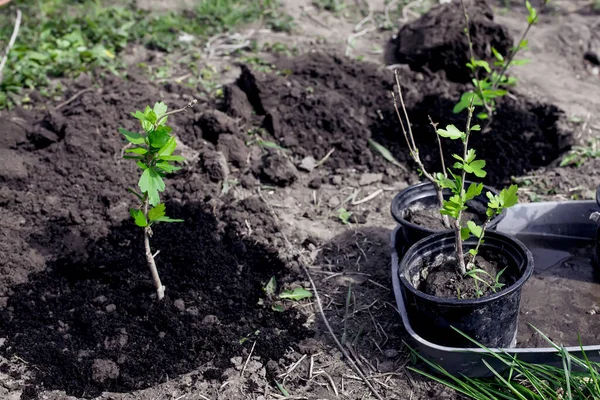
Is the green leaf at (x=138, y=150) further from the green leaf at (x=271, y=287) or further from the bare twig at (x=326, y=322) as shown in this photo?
the bare twig at (x=326, y=322)

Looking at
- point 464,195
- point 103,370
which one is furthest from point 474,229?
point 103,370

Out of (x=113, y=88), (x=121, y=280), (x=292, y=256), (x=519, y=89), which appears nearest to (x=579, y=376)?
(x=292, y=256)

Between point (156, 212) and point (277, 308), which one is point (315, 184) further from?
point (156, 212)

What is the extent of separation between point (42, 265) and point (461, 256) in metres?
2.26

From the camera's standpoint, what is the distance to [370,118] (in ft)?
15.8

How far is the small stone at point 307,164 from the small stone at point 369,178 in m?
0.34

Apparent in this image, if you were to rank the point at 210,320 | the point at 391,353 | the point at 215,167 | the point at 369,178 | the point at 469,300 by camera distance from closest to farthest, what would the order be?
the point at 469,300
the point at 391,353
the point at 210,320
the point at 215,167
the point at 369,178

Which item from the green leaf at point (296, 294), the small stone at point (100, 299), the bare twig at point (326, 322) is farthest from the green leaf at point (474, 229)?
the small stone at point (100, 299)

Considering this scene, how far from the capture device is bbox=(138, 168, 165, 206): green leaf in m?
2.81

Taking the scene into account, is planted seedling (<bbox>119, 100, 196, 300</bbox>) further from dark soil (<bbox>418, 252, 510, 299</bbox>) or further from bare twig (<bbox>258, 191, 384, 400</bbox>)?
dark soil (<bbox>418, 252, 510, 299</bbox>)

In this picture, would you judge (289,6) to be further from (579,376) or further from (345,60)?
(579,376)

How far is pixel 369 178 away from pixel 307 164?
1.42ft

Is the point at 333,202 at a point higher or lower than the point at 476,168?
lower

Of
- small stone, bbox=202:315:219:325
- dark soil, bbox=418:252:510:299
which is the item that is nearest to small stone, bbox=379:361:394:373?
dark soil, bbox=418:252:510:299
